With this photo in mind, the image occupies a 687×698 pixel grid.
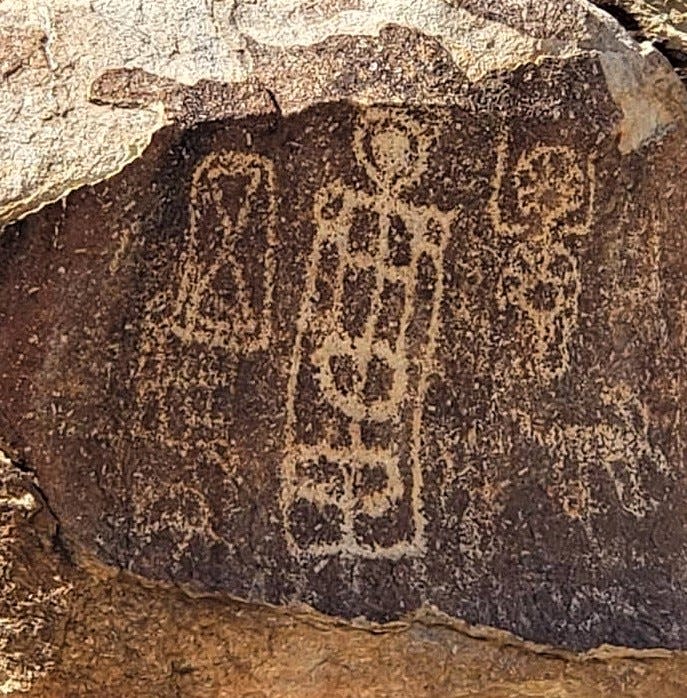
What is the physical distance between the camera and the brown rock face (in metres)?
1.78

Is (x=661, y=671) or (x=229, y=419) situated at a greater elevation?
(x=229, y=419)

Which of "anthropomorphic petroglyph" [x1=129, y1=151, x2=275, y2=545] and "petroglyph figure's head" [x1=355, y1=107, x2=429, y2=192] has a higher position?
"petroglyph figure's head" [x1=355, y1=107, x2=429, y2=192]

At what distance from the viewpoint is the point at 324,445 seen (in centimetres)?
185

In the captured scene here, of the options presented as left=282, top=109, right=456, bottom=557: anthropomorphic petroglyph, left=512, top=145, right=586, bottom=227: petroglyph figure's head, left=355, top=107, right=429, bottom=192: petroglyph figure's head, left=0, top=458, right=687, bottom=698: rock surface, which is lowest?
left=0, top=458, right=687, bottom=698: rock surface

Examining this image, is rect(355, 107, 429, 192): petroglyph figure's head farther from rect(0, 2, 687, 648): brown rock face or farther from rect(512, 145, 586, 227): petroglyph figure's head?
rect(512, 145, 586, 227): petroglyph figure's head

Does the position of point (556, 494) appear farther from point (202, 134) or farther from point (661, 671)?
point (202, 134)

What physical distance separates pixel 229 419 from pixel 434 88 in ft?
1.53

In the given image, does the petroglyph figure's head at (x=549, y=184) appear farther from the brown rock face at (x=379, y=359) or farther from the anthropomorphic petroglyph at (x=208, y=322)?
the anthropomorphic petroglyph at (x=208, y=322)

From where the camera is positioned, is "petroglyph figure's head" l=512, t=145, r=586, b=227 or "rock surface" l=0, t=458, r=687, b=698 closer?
"rock surface" l=0, t=458, r=687, b=698

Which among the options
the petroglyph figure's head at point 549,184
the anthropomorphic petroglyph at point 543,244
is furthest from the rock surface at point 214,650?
the petroglyph figure's head at point 549,184

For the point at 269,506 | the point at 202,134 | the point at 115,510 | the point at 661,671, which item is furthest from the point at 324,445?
the point at 661,671

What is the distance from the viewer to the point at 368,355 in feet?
6.15

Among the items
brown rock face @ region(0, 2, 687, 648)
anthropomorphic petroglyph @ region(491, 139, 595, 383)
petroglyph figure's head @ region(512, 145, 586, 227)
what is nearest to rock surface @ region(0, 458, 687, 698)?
brown rock face @ region(0, 2, 687, 648)

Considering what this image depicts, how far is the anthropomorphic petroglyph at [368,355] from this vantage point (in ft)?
6.06
